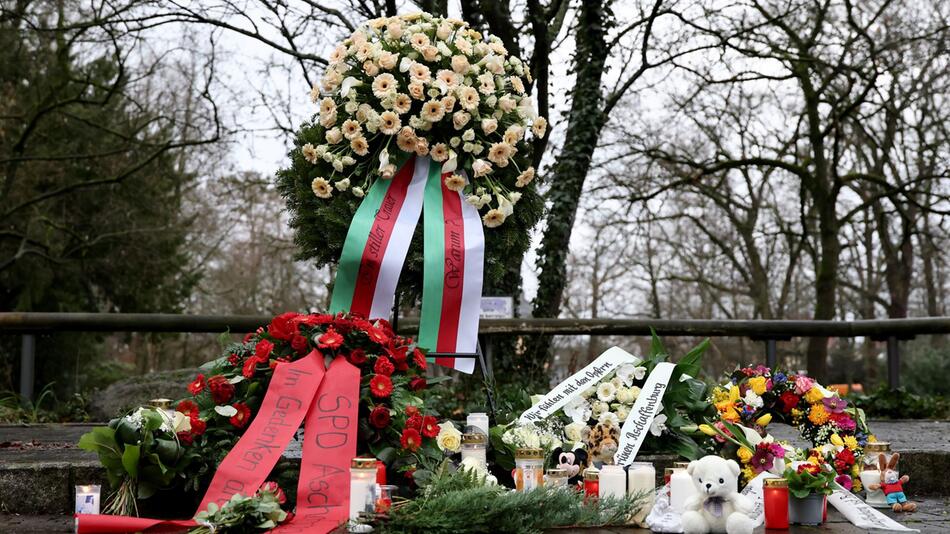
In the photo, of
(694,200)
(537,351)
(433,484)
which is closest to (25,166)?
(537,351)

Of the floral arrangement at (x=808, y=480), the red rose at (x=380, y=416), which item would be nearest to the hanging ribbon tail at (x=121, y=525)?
the red rose at (x=380, y=416)

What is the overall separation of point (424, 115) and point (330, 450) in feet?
5.32

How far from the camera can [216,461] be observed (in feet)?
11.8

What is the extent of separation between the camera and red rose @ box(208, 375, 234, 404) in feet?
12.2

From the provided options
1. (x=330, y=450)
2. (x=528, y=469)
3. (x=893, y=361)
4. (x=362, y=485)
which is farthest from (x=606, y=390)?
(x=893, y=361)

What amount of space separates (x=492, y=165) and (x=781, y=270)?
68.7ft

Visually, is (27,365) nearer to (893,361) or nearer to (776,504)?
(776,504)

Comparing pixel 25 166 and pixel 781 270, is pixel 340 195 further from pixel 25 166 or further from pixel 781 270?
pixel 781 270

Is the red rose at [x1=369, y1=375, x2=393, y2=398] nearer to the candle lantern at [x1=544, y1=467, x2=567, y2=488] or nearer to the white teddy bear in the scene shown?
the candle lantern at [x1=544, y1=467, x2=567, y2=488]

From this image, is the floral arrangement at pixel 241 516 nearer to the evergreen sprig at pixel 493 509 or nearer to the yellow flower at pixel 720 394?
the evergreen sprig at pixel 493 509

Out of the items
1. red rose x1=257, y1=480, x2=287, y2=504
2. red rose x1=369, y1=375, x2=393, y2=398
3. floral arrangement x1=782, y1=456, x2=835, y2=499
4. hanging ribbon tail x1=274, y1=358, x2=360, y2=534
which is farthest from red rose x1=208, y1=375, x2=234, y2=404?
floral arrangement x1=782, y1=456, x2=835, y2=499

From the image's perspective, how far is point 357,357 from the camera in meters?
3.87

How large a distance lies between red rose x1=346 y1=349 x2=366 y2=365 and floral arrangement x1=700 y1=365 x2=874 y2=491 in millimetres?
1454

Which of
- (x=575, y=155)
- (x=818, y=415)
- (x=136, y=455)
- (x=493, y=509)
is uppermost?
(x=575, y=155)
